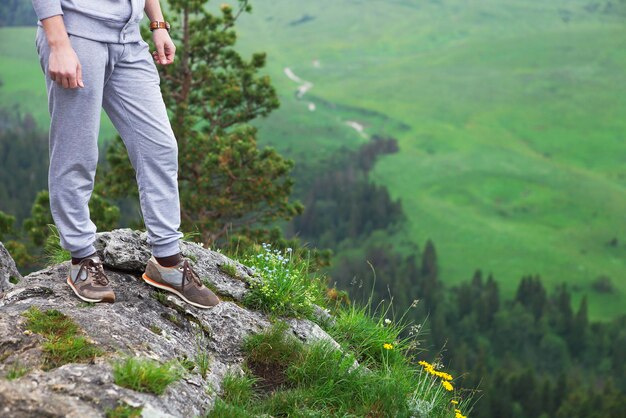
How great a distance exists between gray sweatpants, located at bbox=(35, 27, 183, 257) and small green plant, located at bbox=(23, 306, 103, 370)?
0.68m

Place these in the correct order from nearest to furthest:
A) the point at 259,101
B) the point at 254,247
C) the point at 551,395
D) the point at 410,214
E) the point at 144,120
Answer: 1. the point at 144,120
2. the point at 254,247
3. the point at 259,101
4. the point at 551,395
5. the point at 410,214

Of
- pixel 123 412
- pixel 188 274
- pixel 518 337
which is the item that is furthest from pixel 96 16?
pixel 518 337

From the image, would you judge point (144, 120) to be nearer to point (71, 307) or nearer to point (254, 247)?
point (71, 307)

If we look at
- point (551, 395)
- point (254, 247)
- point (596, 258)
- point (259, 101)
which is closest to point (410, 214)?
point (596, 258)

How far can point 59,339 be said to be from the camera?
4.60 meters

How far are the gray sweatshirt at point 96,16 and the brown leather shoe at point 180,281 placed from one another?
178 cm

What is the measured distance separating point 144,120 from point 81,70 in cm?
58

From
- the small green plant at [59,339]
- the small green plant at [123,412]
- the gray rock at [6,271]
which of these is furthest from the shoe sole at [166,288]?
the small green plant at [123,412]

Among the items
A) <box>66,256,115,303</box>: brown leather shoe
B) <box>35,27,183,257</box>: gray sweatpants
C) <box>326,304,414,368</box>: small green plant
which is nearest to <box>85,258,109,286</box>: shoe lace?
<box>66,256,115,303</box>: brown leather shoe

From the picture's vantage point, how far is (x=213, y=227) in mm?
24516

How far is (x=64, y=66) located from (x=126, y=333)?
185 cm

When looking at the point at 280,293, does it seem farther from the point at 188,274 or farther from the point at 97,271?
the point at 97,271

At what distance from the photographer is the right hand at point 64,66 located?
4656 mm

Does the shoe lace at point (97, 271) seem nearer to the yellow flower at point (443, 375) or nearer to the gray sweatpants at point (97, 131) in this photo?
the gray sweatpants at point (97, 131)
